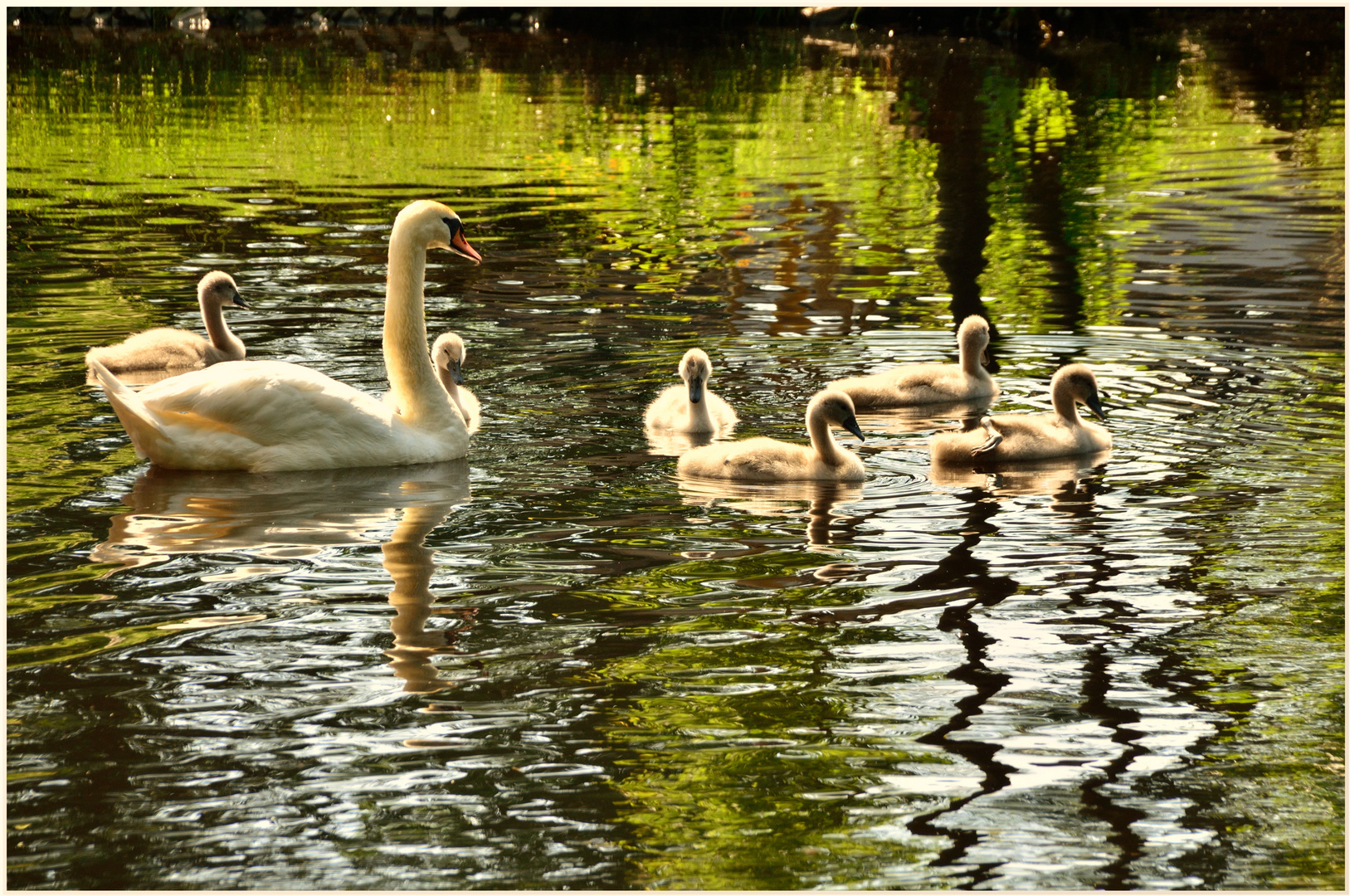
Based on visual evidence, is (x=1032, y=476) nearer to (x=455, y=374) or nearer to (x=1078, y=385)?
(x=1078, y=385)

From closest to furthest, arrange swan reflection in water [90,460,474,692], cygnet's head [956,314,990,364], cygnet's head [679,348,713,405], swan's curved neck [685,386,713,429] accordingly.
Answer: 1. swan reflection in water [90,460,474,692]
2. cygnet's head [679,348,713,405]
3. swan's curved neck [685,386,713,429]
4. cygnet's head [956,314,990,364]

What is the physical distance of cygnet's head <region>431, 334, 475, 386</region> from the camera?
1020cm

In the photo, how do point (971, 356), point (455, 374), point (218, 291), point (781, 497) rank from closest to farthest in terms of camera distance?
1. point (781, 497)
2. point (455, 374)
3. point (971, 356)
4. point (218, 291)

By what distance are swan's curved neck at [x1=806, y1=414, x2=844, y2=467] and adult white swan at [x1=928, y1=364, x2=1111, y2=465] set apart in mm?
690

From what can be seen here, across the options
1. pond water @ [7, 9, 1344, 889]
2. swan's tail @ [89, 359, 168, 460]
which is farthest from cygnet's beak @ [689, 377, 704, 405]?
swan's tail @ [89, 359, 168, 460]

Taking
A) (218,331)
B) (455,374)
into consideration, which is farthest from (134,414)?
(218,331)

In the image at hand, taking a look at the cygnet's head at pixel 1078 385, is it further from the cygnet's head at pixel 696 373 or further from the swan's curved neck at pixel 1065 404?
the cygnet's head at pixel 696 373

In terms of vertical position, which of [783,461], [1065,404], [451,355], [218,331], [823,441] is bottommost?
[783,461]

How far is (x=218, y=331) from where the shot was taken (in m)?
12.2

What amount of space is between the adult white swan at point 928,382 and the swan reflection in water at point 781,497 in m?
1.78

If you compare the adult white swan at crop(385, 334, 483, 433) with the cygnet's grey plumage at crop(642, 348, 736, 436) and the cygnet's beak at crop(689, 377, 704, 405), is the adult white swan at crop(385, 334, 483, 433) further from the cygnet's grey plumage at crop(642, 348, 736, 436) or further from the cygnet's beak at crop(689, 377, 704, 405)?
the cygnet's beak at crop(689, 377, 704, 405)

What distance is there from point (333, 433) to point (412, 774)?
13.6ft

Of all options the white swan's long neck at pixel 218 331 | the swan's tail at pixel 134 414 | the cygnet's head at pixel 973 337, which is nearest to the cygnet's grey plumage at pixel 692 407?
the cygnet's head at pixel 973 337

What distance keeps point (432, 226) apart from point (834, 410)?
8.44 ft
